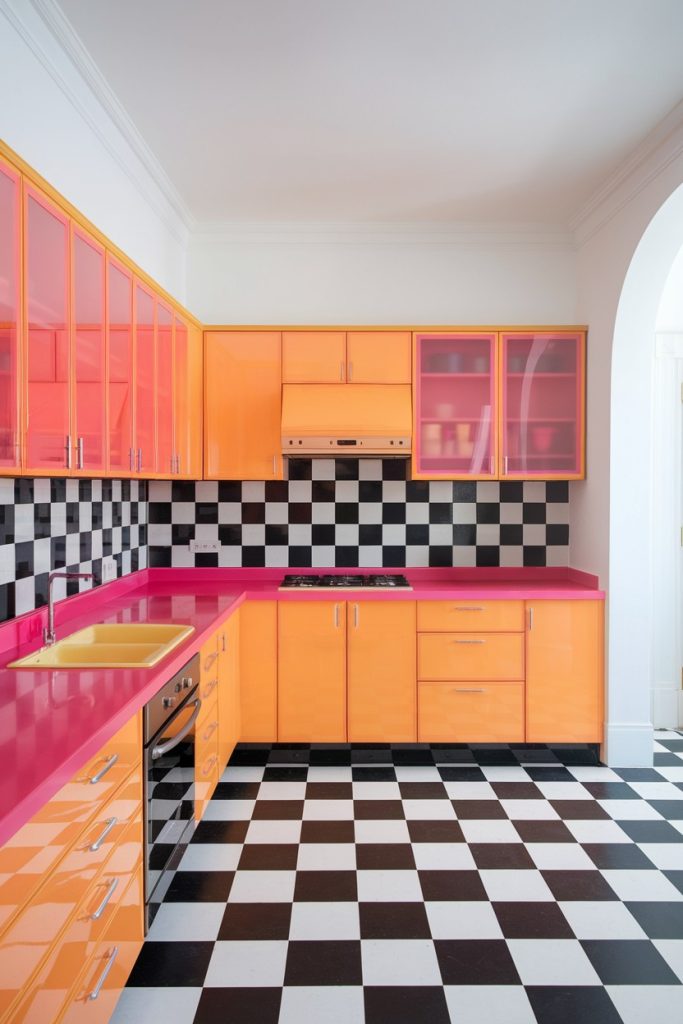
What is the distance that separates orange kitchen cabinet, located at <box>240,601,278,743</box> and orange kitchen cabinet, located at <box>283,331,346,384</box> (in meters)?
1.30

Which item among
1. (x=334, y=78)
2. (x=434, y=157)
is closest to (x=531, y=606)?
(x=434, y=157)

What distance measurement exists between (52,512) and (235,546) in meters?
1.43

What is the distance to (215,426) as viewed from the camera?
3.69 m

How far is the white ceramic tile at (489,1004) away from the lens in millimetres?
1752

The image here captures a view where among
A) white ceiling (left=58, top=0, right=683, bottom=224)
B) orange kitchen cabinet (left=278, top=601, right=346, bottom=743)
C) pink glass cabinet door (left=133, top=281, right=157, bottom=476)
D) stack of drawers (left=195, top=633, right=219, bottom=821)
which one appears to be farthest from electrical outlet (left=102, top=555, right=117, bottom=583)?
white ceiling (left=58, top=0, right=683, bottom=224)

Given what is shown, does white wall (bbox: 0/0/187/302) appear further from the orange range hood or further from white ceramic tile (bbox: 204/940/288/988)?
white ceramic tile (bbox: 204/940/288/988)

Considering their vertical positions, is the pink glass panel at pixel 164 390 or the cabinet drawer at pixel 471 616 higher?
the pink glass panel at pixel 164 390

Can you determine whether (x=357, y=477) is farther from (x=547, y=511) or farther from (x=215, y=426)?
(x=547, y=511)

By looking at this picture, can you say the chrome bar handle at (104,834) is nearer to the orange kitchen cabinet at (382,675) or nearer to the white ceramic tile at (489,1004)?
the white ceramic tile at (489,1004)

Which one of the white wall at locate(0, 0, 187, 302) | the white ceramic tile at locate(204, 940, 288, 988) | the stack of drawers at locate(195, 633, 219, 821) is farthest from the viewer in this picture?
the stack of drawers at locate(195, 633, 219, 821)

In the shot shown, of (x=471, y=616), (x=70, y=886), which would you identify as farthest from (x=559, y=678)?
(x=70, y=886)

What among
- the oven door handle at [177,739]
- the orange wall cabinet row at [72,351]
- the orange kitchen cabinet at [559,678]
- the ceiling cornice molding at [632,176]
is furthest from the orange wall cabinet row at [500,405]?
the oven door handle at [177,739]

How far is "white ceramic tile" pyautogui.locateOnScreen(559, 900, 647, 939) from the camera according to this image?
2088mm

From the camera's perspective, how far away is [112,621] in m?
2.67
